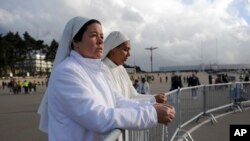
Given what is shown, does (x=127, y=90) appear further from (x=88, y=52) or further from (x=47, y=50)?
(x=47, y=50)

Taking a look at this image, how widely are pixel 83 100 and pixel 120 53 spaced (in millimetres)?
2397

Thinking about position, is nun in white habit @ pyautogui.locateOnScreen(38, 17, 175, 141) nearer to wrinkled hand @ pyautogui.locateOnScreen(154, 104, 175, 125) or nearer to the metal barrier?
wrinkled hand @ pyautogui.locateOnScreen(154, 104, 175, 125)

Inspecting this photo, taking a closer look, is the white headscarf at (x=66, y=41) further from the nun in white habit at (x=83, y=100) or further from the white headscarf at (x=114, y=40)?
the white headscarf at (x=114, y=40)

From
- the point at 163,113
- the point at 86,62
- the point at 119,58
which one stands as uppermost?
the point at 119,58

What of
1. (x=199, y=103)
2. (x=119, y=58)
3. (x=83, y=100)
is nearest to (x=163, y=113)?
(x=83, y=100)

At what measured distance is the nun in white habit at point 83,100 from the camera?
239cm

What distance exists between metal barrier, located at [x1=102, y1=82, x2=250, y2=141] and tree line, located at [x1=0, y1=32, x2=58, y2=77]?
101000mm

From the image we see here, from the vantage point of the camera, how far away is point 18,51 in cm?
12306

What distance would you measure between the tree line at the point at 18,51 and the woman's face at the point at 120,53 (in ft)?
365

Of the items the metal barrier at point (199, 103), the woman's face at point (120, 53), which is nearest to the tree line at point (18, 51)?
the metal barrier at point (199, 103)

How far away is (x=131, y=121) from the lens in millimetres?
2514

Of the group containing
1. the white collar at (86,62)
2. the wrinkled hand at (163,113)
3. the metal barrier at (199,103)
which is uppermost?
the white collar at (86,62)

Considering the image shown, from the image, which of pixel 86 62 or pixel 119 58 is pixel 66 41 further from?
pixel 119 58

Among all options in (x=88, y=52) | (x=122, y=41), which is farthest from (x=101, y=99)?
(x=122, y=41)
